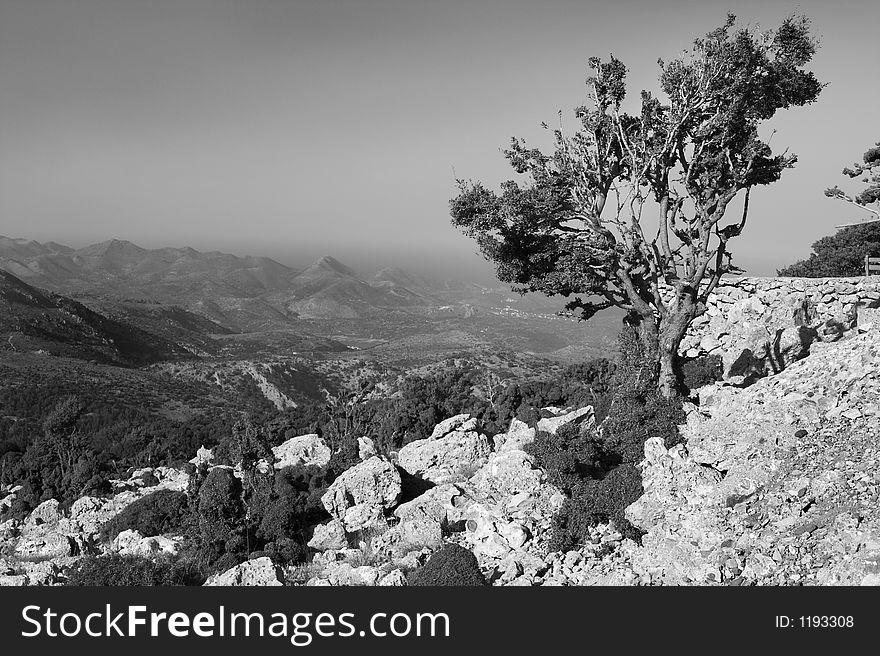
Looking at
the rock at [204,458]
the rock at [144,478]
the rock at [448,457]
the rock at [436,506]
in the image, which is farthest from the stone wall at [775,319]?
the rock at [144,478]

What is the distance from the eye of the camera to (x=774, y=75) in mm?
14945

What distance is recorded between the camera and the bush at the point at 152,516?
665 inches

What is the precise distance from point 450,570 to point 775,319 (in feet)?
58.0

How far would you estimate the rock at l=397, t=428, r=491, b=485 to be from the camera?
57.1ft

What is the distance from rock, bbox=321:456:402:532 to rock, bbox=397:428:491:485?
7.67 ft

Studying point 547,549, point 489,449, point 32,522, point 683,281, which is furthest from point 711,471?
point 32,522

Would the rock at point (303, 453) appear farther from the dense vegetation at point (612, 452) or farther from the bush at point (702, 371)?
the bush at point (702, 371)

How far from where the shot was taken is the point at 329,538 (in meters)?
13.9

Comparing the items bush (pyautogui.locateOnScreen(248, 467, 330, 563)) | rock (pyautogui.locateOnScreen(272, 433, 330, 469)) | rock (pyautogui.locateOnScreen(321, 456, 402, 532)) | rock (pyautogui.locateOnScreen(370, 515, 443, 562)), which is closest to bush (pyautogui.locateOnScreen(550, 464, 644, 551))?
rock (pyautogui.locateOnScreen(370, 515, 443, 562))

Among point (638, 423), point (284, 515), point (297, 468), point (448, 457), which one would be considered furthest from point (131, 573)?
point (638, 423)

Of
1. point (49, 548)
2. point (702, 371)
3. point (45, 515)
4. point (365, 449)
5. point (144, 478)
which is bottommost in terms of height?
point (45, 515)

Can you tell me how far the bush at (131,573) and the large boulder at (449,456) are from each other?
7.21m

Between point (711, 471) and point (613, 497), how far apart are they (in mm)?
2224

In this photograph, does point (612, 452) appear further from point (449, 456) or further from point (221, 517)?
point (221, 517)
